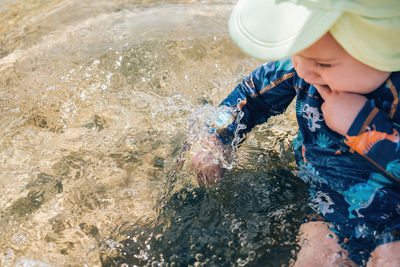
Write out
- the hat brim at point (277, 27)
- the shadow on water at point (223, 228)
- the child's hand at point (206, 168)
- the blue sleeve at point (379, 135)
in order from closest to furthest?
the hat brim at point (277, 27), the blue sleeve at point (379, 135), the shadow on water at point (223, 228), the child's hand at point (206, 168)

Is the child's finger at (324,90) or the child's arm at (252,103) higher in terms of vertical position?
the child's finger at (324,90)

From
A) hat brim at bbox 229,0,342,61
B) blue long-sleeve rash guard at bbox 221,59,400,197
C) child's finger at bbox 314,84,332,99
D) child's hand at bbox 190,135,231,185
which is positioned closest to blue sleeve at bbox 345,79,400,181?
blue long-sleeve rash guard at bbox 221,59,400,197

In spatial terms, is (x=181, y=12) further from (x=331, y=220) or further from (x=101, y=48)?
(x=331, y=220)

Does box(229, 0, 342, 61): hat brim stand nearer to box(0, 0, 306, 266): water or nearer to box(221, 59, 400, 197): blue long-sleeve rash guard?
box(221, 59, 400, 197): blue long-sleeve rash guard

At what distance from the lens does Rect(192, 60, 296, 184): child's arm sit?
1.75 meters

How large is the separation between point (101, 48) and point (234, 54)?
2.75 ft

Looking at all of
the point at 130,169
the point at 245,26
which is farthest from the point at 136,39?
the point at 245,26

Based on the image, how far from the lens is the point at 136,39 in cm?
294

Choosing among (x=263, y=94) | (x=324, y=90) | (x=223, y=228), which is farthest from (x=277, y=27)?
(x=223, y=228)

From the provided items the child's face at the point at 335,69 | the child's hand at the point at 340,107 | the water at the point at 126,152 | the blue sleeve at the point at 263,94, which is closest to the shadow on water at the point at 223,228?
the water at the point at 126,152

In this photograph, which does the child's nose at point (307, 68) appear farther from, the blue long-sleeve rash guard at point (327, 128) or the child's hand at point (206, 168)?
the child's hand at point (206, 168)

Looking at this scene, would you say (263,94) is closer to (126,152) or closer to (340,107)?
(340,107)

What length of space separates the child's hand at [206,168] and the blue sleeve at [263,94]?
0.13 meters

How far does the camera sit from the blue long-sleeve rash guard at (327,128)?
4.28 feet
